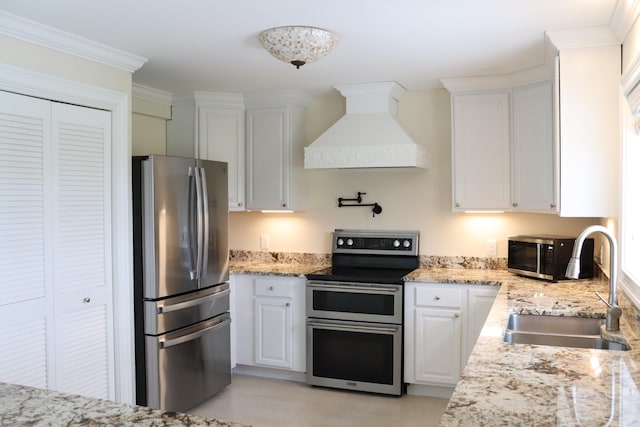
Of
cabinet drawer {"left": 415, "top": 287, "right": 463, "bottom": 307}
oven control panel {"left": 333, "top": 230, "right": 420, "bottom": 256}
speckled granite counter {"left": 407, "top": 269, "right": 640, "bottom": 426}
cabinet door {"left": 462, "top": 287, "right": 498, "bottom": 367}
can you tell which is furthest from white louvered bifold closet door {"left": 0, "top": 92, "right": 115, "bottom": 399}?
cabinet door {"left": 462, "top": 287, "right": 498, "bottom": 367}

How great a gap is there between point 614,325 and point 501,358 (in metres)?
0.70

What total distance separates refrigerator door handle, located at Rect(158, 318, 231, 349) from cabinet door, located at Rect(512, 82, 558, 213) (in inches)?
87.3

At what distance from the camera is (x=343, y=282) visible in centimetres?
394

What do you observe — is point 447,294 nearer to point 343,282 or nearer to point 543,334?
point 343,282

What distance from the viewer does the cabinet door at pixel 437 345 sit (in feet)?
12.3

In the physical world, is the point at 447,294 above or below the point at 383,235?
below

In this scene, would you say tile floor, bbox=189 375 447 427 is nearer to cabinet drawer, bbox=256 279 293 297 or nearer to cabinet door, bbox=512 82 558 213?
cabinet drawer, bbox=256 279 293 297

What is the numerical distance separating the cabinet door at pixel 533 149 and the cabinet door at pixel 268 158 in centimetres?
174

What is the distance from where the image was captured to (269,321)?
4188 millimetres

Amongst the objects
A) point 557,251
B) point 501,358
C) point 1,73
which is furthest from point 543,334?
point 1,73

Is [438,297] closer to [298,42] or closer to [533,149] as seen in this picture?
[533,149]

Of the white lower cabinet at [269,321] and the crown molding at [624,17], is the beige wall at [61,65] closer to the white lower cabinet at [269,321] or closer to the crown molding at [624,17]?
the white lower cabinet at [269,321]

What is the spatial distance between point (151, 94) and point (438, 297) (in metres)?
2.68

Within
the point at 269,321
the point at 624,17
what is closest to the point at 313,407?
the point at 269,321
